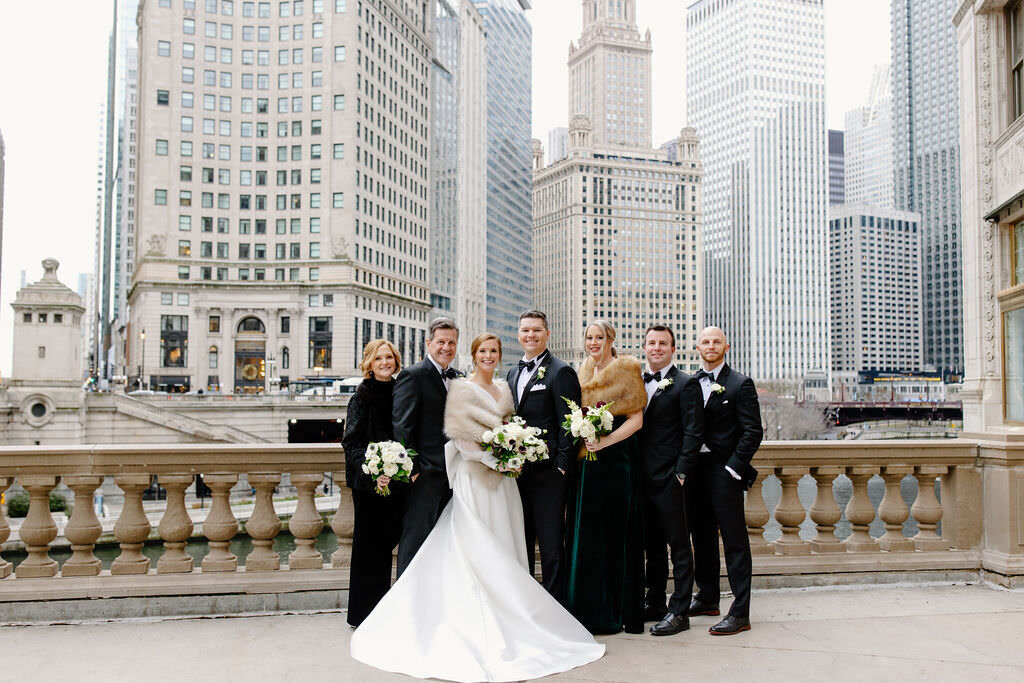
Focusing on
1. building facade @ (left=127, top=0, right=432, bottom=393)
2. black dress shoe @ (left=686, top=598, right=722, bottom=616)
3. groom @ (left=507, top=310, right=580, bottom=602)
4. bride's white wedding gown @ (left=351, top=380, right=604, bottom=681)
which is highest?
building facade @ (left=127, top=0, right=432, bottom=393)

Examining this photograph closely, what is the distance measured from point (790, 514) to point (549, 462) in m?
2.74

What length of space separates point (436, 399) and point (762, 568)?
12.0 feet

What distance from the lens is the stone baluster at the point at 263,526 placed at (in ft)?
21.7

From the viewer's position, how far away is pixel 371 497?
624 cm

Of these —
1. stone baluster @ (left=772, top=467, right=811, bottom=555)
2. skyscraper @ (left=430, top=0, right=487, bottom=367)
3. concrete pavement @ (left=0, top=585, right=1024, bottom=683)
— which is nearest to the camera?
concrete pavement @ (left=0, top=585, right=1024, bottom=683)

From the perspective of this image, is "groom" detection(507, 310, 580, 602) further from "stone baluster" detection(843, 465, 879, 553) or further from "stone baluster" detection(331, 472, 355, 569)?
"stone baluster" detection(843, 465, 879, 553)

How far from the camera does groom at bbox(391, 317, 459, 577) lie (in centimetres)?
607

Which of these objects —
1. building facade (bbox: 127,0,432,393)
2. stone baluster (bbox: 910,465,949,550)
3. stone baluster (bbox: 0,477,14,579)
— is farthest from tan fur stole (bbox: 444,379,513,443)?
building facade (bbox: 127,0,432,393)

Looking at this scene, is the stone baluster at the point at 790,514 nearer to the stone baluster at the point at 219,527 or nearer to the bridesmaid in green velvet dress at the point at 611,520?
the bridesmaid in green velvet dress at the point at 611,520

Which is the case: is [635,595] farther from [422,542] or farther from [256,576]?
[256,576]

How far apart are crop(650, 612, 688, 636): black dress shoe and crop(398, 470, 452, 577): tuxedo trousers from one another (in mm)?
1969

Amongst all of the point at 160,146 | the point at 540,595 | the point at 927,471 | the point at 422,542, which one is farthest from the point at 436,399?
the point at 160,146

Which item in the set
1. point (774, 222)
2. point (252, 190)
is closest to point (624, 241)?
point (774, 222)

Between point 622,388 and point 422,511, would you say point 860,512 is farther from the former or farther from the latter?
point 422,511
